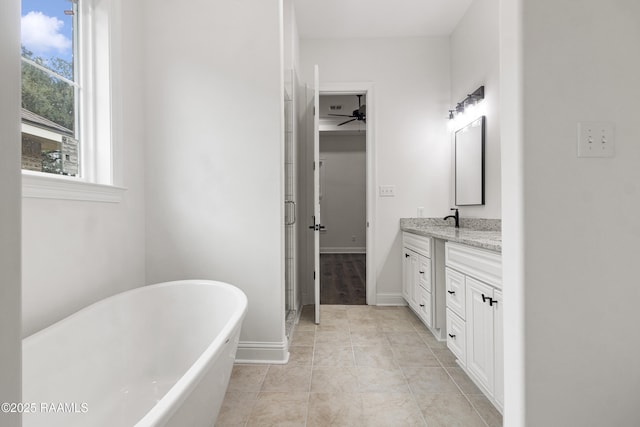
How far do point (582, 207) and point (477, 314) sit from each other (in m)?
0.94

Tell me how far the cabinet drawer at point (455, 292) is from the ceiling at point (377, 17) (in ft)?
8.04

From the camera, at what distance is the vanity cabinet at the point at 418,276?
8.57 ft

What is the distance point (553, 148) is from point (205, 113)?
1977mm

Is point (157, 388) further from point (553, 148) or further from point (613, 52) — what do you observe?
point (613, 52)

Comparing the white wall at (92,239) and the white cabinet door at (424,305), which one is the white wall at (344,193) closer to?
the white cabinet door at (424,305)

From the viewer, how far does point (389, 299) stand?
3.47 m

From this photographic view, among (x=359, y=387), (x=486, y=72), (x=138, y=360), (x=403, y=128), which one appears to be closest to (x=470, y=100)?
(x=486, y=72)

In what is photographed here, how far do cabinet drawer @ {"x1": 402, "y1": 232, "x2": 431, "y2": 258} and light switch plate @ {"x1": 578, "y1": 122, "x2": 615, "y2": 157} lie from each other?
1632mm

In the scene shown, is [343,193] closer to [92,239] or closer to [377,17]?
[377,17]

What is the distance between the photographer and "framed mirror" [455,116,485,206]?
110 inches

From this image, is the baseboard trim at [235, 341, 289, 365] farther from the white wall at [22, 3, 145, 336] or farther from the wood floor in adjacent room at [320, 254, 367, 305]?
the wood floor in adjacent room at [320, 254, 367, 305]

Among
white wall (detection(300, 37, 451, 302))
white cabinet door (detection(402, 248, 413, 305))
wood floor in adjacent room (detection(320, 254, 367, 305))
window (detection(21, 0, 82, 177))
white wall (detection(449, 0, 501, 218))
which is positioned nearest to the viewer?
window (detection(21, 0, 82, 177))

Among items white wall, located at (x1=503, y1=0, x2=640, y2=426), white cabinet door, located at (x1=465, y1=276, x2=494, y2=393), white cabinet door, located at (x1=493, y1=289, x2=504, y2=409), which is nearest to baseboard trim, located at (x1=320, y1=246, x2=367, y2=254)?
white cabinet door, located at (x1=465, y1=276, x2=494, y2=393)

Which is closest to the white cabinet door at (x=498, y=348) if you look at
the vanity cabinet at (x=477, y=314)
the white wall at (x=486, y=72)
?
the vanity cabinet at (x=477, y=314)
